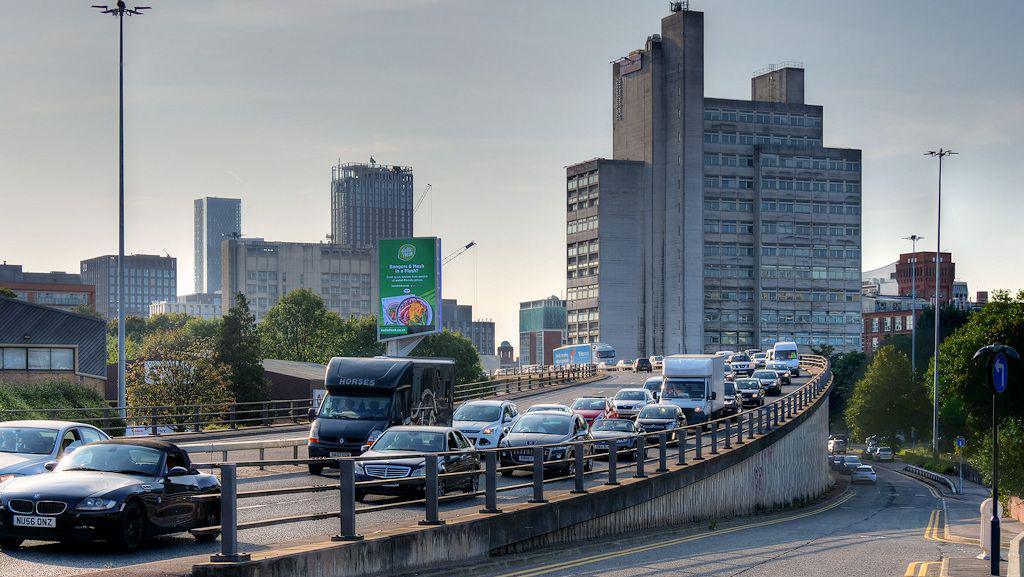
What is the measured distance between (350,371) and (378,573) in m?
16.3

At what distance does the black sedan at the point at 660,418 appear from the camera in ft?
128

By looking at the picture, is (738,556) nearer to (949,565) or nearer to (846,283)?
(949,565)

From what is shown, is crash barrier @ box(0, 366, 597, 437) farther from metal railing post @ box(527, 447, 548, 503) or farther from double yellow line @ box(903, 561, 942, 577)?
double yellow line @ box(903, 561, 942, 577)

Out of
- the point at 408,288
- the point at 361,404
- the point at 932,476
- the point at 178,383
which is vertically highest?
the point at 408,288

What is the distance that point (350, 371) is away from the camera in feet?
102

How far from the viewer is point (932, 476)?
7881 cm

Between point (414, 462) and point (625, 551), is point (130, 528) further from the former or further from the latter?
point (625, 551)

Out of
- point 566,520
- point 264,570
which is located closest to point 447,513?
point 566,520

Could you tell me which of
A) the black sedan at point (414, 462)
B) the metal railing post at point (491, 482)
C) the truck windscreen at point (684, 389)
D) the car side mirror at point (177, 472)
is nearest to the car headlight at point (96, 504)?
the car side mirror at point (177, 472)

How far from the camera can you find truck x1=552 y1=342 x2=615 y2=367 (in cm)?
12775

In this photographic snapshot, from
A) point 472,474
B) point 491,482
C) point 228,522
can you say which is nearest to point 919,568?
point 491,482

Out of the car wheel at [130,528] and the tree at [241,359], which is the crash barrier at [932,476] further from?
the car wheel at [130,528]

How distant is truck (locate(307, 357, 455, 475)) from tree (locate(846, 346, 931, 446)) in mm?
87981

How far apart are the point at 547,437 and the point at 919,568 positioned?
41.0ft
